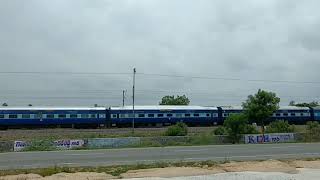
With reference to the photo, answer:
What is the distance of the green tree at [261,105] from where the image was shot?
58.7m

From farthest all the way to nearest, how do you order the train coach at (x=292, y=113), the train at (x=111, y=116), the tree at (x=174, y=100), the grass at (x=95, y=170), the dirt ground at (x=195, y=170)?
1. the tree at (x=174, y=100)
2. the train coach at (x=292, y=113)
3. the train at (x=111, y=116)
4. the grass at (x=95, y=170)
5. the dirt ground at (x=195, y=170)

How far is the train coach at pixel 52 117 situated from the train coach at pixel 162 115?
216 centimetres

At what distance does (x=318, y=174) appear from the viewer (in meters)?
18.1

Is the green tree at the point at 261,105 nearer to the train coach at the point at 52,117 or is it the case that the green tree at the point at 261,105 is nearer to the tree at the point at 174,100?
the train coach at the point at 52,117

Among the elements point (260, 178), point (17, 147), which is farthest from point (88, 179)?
point (17, 147)

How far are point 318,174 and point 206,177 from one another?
4.24 meters

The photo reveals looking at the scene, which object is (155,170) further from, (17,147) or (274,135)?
(274,135)

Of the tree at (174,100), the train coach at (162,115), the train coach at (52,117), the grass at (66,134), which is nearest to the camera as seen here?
the grass at (66,134)

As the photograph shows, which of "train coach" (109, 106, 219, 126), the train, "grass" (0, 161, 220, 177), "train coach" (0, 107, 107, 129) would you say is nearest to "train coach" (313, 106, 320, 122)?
the train

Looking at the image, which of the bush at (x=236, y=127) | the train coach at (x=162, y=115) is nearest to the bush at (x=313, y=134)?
the bush at (x=236, y=127)

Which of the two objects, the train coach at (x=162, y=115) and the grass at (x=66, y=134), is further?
the train coach at (x=162, y=115)

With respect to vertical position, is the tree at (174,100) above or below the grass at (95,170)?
above

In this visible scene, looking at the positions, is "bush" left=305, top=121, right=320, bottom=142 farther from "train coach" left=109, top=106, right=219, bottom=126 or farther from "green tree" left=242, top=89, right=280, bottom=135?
"train coach" left=109, top=106, right=219, bottom=126

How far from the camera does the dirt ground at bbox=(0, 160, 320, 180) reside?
56.6 feet
